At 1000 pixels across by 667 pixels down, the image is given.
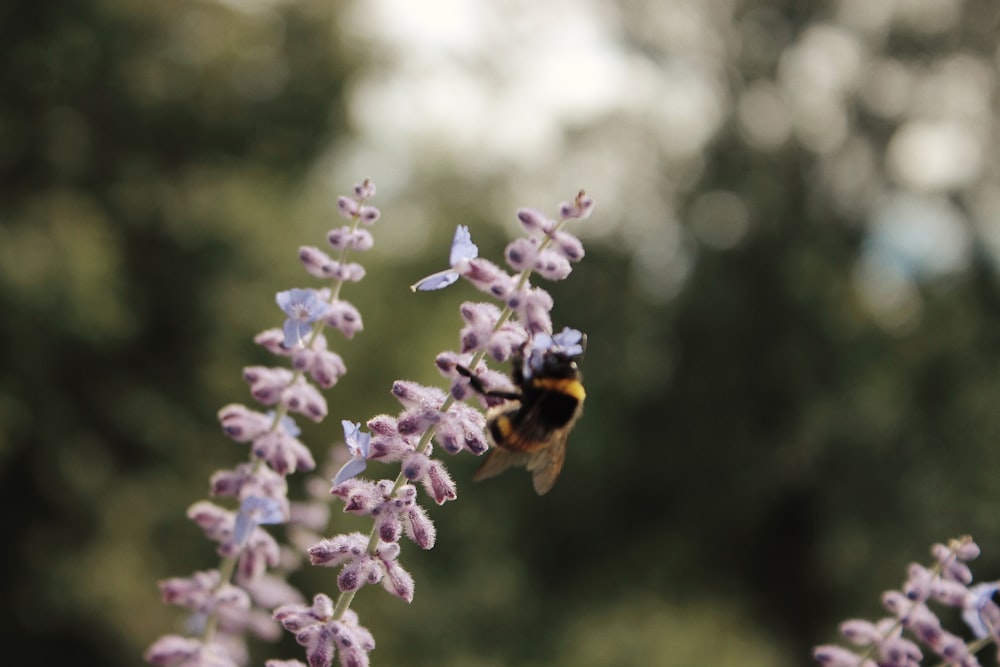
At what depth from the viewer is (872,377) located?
30750 mm

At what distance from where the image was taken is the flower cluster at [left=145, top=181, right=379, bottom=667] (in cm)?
254

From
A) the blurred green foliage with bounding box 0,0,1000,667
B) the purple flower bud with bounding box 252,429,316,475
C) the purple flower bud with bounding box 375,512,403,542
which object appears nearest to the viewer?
the purple flower bud with bounding box 375,512,403,542

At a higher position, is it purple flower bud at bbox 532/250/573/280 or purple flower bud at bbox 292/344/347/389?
purple flower bud at bbox 292/344/347/389

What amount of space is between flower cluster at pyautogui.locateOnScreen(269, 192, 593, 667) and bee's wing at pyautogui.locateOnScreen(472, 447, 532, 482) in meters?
0.56

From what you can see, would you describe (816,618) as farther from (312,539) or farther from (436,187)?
(312,539)

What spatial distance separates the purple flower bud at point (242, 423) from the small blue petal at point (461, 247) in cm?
77

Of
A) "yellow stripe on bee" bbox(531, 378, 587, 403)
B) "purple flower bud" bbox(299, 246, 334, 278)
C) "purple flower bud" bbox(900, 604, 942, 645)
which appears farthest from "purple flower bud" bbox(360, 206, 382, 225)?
"purple flower bud" bbox(900, 604, 942, 645)

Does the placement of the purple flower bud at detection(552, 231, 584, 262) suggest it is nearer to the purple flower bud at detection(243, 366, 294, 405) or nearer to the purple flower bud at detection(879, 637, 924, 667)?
the purple flower bud at detection(243, 366, 294, 405)

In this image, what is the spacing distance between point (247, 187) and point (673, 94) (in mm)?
14482

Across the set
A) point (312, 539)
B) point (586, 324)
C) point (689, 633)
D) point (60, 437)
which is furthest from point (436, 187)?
point (312, 539)

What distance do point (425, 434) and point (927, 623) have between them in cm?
140

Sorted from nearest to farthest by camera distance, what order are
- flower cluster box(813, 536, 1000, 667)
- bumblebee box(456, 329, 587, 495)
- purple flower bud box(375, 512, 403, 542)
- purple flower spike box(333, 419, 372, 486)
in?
purple flower bud box(375, 512, 403, 542) → purple flower spike box(333, 419, 372, 486) → flower cluster box(813, 536, 1000, 667) → bumblebee box(456, 329, 587, 495)

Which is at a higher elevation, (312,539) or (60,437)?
(60,437)

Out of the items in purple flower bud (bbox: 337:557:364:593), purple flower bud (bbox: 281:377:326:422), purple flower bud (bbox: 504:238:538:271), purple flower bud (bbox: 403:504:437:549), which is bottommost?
purple flower bud (bbox: 337:557:364:593)
